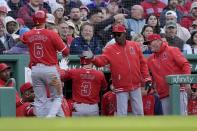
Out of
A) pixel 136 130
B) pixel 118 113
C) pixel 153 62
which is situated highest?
pixel 136 130

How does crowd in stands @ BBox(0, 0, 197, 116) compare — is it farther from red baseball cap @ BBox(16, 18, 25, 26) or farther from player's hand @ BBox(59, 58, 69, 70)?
player's hand @ BBox(59, 58, 69, 70)

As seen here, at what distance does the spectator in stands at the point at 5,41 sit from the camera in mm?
10617

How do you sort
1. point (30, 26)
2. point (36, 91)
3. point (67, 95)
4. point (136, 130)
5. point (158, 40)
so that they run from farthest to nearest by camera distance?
point (30, 26) → point (67, 95) → point (158, 40) → point (36, 91) → point (136, 130)

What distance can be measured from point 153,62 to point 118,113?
0.90 meters

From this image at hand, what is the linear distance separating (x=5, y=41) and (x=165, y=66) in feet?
8.38

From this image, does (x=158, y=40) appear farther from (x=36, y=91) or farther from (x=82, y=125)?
(x=82, y=125)

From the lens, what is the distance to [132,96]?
9.59 m

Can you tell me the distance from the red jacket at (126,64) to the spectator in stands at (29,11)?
2024 millimetres

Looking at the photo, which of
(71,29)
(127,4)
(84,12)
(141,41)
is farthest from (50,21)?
(127,4)

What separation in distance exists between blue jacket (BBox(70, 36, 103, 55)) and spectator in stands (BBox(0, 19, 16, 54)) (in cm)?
90

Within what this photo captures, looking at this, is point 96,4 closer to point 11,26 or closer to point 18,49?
point 11,26

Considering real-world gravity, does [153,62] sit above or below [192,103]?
above

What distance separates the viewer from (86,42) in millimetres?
10875

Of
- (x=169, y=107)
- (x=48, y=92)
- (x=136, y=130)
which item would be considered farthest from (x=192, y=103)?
(x=136, y=130)
